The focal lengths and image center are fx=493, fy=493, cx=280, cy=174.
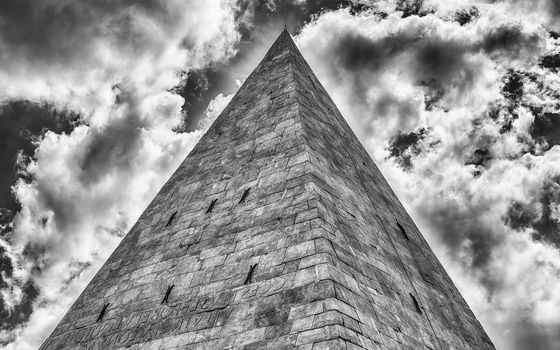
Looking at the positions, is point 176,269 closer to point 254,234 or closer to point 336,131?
point 254,234

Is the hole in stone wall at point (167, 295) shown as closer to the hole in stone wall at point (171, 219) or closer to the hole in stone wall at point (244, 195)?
the hole in stone wall at point (244, 195)

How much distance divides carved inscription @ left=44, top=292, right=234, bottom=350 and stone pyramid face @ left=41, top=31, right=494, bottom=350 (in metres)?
0.02

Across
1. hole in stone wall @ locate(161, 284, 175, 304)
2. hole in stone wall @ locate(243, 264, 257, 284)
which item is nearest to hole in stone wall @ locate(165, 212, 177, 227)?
hole in stone wall @ locate(161, 284, 175, 304)

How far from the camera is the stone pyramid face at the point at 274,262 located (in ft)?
23.2

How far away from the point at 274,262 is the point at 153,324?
8.22ft

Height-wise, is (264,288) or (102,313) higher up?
(102,313)

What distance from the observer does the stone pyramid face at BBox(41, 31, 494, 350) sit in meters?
7.07

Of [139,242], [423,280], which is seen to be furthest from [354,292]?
[139,242]

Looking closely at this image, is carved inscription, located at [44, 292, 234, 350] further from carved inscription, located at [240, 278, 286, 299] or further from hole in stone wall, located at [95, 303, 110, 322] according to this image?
carved inscription, located at [240, 278, 286, 299]

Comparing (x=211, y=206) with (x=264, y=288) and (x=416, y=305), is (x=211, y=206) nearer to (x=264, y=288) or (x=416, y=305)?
(x=264, y=288)

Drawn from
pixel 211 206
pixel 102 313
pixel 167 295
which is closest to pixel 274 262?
pixel 167 295

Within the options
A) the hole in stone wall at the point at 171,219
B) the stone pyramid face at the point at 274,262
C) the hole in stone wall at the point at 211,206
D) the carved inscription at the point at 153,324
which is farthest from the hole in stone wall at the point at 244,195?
the carved inscription at the point at 153,324

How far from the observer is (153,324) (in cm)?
855

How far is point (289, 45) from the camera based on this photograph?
18.6 metres
